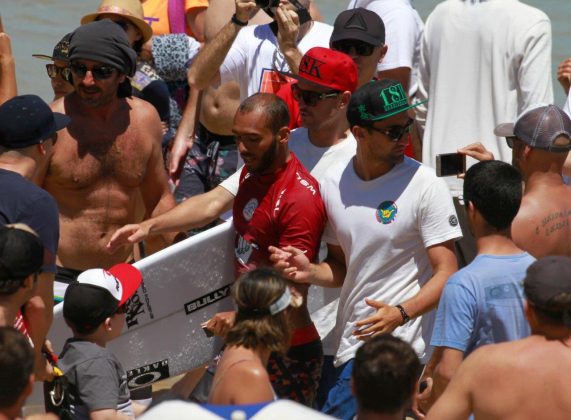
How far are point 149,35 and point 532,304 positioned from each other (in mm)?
4697

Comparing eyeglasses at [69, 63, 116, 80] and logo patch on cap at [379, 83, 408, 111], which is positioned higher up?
logo patch on cap at [379, 83, 408, 111]

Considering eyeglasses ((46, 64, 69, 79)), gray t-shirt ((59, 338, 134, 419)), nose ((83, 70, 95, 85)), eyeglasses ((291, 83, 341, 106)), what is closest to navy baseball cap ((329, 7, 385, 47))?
eyeglasses ((291, 83, 341, 106))

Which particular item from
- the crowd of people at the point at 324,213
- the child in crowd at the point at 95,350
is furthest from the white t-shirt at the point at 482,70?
the child in crowd at the point at 95,350

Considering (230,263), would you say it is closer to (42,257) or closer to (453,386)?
(42,257)

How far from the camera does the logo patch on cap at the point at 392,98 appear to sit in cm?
522

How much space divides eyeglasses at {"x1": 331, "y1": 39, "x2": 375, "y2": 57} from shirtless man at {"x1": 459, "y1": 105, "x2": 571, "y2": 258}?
4.29 ft

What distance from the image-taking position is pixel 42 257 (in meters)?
4.62

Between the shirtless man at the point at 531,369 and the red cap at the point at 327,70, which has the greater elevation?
the red cap at the point at 327,70

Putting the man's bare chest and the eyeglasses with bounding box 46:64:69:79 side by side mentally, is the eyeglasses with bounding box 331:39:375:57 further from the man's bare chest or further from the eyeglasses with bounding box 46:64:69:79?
the eyeglasses with bounding box 46:64:69:79

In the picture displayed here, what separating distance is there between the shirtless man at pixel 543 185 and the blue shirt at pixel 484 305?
769mm

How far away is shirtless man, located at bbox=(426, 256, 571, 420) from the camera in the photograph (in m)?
4.03

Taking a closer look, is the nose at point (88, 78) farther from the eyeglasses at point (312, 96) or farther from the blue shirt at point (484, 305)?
the blue shirt at point (484, 305)

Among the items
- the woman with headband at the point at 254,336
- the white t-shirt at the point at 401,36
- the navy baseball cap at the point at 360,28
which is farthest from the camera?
the white t-shirt at the point at 401,36

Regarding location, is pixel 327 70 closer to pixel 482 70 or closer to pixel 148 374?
pixel 482 70
